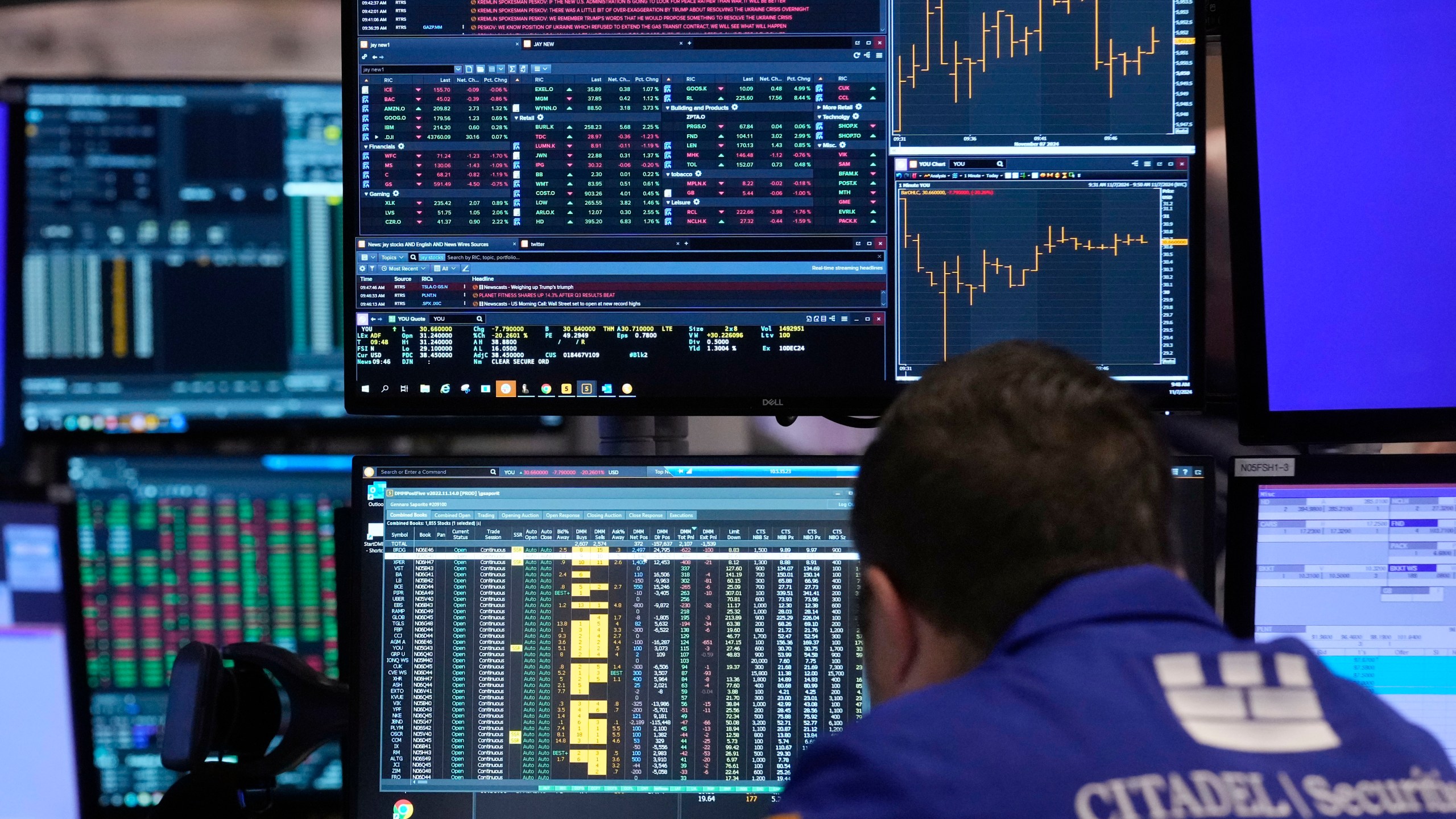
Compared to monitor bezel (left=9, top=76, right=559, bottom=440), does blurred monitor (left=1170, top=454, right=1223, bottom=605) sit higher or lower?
lower

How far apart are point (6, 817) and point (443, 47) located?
1.02 meters

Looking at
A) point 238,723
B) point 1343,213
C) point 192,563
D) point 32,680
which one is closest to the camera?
point 1343,213

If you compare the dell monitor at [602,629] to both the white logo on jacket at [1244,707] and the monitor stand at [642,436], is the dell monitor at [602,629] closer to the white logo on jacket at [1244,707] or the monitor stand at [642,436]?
the monitor stand at [642,436]

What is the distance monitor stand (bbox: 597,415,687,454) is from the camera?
4.34 ft

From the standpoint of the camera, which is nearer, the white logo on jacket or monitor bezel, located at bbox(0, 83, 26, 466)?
the white logo on jacket

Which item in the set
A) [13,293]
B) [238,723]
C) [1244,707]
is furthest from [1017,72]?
[13,293]

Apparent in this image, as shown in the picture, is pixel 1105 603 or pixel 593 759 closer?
pixel 1105 603

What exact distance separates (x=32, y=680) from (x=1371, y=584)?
1.45 meters

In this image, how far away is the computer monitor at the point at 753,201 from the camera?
122 centimetres

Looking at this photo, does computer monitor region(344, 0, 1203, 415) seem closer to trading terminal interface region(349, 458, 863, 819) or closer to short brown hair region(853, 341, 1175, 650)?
trading terminal interface region(349, 458, 863, 819)

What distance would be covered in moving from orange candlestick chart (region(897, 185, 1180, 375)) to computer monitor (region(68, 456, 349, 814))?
1287 millimetres

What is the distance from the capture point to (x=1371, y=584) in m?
1.28

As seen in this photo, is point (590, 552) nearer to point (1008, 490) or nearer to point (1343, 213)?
point (1008, 490)

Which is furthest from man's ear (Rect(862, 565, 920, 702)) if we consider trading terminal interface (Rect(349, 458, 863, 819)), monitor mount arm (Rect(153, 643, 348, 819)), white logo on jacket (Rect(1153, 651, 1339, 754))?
monitor mount arm (Rect(153, 643, 348, 819))
